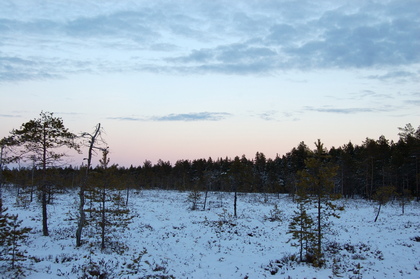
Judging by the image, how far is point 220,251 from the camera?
69.5 feet

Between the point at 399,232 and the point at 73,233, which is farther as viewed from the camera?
the point at 399,232

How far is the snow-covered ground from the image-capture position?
15.6 m

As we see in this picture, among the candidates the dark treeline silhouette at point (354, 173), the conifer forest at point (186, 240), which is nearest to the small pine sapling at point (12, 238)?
the conifer forest at point (186, 240)

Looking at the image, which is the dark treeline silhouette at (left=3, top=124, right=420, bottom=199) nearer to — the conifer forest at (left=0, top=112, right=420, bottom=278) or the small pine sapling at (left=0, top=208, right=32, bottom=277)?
the conifer forest at (left=0, top=112, right=420, bottom=278)

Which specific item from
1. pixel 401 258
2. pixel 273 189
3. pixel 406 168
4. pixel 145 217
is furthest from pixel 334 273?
pixel 273 189

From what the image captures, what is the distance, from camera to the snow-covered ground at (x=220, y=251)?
15.6 m

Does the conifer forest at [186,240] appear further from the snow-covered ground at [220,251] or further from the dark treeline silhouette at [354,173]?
the dark treeline silhouette at [354,173]

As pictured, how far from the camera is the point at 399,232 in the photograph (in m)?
25.8

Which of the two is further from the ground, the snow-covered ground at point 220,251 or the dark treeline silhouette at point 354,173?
the dark treeline silhouette at point 354,173

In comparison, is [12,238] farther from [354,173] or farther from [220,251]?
[354,173]

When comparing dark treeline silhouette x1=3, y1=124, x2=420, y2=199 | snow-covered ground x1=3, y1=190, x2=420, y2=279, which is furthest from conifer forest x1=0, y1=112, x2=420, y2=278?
dark treeline silhouette x1=3, y1=124, x2=420, y2=199

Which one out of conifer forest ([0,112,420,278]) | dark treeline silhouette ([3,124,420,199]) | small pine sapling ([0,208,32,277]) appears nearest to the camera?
small pine sapling ([0,208,32,277])

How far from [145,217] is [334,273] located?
23.9 metres

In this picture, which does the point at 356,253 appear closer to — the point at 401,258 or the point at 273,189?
the point at 401,258
